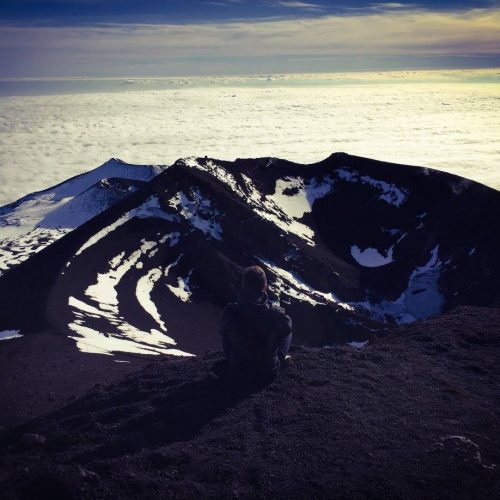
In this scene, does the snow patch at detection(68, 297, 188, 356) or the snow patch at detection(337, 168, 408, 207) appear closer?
the snow patch at detection(68, 297, 188, 356)

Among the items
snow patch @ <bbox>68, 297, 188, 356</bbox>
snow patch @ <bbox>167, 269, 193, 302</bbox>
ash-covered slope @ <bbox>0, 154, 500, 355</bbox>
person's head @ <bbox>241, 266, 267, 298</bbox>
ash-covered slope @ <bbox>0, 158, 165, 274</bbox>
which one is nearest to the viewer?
→ person's head @ <bbox>241, 266, 267, 298</bbox>

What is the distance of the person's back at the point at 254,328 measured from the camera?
1370cm

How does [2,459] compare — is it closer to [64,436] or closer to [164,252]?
[64,436]

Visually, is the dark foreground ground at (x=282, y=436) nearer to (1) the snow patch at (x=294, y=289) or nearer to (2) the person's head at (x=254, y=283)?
(2) the person's head at (x=254, y=283)

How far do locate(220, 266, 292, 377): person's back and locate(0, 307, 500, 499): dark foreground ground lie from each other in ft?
2.66

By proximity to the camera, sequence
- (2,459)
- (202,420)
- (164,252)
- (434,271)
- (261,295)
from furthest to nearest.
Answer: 1. (434,271)
2. (164,252)
3. (261,295)
4. (202,420)
5. (2,459)

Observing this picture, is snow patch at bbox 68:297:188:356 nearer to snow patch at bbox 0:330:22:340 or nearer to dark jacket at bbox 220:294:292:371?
snow patch at bbox 0:330:22:340

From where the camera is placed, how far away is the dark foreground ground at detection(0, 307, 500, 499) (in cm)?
995

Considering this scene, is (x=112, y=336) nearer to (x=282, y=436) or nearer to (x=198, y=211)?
(x=282, y=436)

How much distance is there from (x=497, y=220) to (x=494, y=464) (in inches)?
1637

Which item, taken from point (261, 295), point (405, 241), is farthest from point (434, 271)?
point (261, 295)

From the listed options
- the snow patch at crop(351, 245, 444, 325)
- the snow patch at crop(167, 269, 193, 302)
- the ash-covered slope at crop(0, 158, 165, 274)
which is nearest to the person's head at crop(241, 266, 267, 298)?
the snow patch at crop(167, 269, 193, 302)

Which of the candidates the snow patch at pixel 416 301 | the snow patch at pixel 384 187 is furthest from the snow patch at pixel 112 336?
the snow patch at pixel 384 187

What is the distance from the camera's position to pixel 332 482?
396 inches
